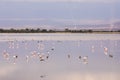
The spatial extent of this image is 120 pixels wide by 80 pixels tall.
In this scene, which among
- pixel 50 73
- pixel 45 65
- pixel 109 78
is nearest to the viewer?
pixel 109 78

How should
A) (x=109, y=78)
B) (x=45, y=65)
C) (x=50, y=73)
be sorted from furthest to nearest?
(x=45, y=65), (x=50, y=73), (x=109, y=78)

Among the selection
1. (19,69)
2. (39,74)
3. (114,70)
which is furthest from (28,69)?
(114,70)

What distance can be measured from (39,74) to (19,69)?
1803 mm

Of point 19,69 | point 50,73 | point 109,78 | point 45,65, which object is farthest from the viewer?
point 45,65

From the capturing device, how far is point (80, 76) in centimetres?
1652

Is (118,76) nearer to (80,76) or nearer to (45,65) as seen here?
(80,76)

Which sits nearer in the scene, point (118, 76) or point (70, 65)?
point (118, 76)

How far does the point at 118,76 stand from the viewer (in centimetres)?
1652

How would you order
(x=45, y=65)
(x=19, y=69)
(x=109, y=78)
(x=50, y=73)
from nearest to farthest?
(x=109, y=78)
(x=50, y=73)
(x=19, y=69)
(x=45, y=65)

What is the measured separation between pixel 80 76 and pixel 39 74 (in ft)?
4.66

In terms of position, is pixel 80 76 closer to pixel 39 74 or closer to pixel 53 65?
pixel 39 74

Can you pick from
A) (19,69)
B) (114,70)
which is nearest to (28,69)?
(19,69)

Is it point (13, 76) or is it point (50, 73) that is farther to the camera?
point (50, 73)

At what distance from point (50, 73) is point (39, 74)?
558 mm
